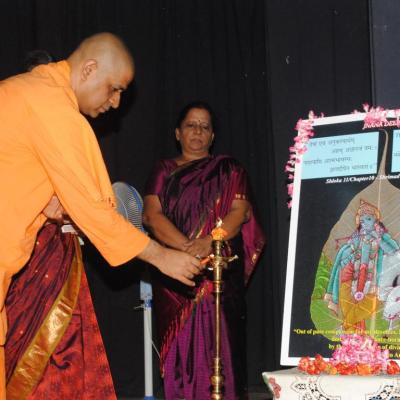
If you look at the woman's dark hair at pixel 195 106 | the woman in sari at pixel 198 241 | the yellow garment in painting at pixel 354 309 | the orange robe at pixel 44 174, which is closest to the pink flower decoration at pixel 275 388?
the yellow garment in painting at pixel 354 309

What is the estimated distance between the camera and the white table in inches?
102

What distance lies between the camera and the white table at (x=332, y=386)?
2.59m

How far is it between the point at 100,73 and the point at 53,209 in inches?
23.3

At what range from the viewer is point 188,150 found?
4.48 m

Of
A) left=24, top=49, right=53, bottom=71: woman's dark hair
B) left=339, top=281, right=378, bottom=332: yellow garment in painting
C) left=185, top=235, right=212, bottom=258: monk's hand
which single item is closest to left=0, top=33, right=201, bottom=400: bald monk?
left=339, top=281, right=378, bottom=332: yellow garment in painting

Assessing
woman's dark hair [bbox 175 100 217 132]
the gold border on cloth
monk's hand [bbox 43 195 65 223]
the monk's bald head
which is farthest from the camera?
woman's dark hair [bbox 175 100 217 132]

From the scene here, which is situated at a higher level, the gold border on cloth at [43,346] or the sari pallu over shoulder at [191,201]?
the sari pallu over shoulder at [191,201]

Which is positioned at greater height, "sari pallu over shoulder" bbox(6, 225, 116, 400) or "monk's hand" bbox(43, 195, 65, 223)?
"monk's hand" bbox(43, 195, 65, 223)

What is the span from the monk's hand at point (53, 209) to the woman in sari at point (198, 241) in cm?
111

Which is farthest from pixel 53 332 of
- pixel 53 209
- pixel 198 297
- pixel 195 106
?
pixel 195 106

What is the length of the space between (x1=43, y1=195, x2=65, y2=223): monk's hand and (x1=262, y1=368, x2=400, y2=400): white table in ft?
3.50

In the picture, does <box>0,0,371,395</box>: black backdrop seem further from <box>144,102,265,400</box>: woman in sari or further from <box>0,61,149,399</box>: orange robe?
<box>0,61,149,399</box>: orange robe

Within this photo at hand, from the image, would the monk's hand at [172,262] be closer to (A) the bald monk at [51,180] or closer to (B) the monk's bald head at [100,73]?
(A) the bald monk at [51,180]

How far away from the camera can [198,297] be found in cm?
427
